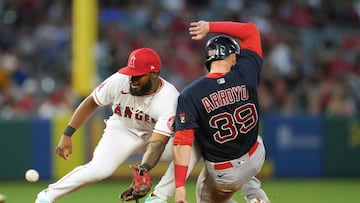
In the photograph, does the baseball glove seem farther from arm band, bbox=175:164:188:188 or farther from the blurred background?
the blurred background

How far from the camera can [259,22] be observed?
55.9 ft

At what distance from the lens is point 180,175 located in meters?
7.32

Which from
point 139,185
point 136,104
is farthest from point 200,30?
point 139,185

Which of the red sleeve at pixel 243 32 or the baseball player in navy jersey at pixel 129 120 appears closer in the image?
the baseball player in navy jersey at pixel 129 120

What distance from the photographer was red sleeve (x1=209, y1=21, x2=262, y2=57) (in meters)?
8.09

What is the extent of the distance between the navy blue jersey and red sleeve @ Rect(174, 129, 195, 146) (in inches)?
1.5

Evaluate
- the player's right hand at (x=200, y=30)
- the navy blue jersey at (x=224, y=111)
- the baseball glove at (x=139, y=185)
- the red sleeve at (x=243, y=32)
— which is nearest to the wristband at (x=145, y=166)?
the baseball glove at (x=139, y=185)

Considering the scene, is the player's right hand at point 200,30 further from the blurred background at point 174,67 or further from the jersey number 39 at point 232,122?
the blurred background at point 174,67

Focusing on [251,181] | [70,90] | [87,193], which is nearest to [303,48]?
[70,90]

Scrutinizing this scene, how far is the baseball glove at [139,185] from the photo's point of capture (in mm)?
7383

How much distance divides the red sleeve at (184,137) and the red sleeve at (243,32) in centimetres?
107

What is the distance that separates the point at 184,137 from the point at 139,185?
51cm

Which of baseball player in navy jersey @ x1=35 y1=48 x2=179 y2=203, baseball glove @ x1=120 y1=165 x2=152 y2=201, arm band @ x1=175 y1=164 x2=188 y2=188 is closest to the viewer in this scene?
arm band @ x1=175 y1=164 x2=188 y2=188

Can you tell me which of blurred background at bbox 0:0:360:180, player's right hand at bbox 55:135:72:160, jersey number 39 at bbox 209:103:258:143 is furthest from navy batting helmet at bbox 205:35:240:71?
blurred background at bbox 0:0:360:180
